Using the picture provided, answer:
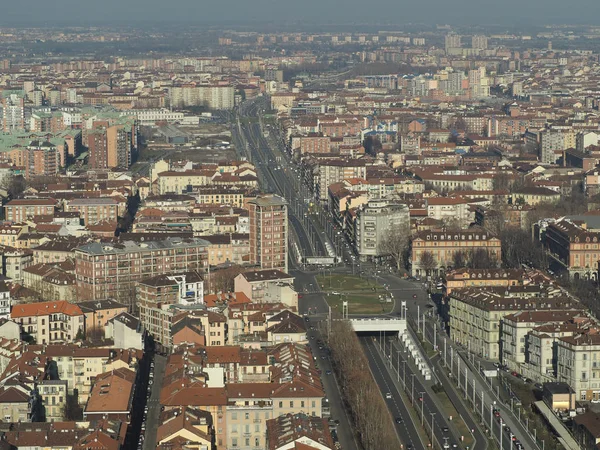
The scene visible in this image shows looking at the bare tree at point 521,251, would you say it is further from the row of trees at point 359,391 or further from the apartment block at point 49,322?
the apartment block at point 49,322

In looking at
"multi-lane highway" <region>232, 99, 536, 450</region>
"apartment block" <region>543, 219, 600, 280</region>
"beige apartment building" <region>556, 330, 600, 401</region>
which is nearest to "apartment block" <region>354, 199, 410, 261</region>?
"multi-lane highway" <region>232, 99, 536, 450</region>

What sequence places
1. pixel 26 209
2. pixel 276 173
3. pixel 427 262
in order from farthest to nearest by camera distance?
pixel 276 173
pixel 26 209
pixel 427 262

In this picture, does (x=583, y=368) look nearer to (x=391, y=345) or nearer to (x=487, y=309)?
(x=487, y=309)

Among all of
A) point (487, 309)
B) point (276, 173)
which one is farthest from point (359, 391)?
point (276, 173)

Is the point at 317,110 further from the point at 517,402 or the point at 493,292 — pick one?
the point at 517,402

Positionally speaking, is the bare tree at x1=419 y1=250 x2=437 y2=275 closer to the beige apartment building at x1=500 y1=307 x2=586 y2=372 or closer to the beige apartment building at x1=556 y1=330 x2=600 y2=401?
the beige apartment building at x1=500 y1=307 x2=586 y2=372
